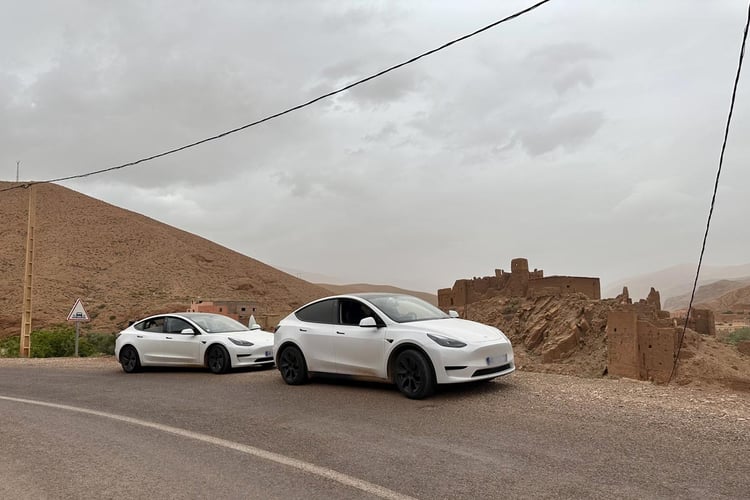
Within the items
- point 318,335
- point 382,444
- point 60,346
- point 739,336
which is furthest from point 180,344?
point 739,336

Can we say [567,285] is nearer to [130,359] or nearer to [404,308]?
[130,359]

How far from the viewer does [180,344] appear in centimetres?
1316

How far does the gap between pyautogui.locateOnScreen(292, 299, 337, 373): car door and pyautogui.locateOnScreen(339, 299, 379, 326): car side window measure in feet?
0.52

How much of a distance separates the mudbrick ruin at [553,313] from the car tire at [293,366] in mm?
24118

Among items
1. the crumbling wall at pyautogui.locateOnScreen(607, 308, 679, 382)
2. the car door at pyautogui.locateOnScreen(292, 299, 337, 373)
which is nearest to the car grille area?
the car door at pyautogui.locateOnScreen(292, 299, 337, 373)

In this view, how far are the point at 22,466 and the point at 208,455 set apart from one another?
68.7 inches

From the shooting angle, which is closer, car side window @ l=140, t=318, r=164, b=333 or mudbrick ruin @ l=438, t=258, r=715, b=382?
car side window @ l=140, t=318, r=164, b=333

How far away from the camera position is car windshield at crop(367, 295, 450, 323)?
9.15 metres

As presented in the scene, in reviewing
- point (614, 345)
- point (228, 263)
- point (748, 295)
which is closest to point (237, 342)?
point (614, 345)

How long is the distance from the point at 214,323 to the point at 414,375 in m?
6.87

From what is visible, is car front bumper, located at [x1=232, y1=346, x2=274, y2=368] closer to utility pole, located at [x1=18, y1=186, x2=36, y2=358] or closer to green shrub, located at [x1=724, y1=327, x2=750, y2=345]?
utility pole, located at [x1=18, y1=186, x2=36, y2=358]

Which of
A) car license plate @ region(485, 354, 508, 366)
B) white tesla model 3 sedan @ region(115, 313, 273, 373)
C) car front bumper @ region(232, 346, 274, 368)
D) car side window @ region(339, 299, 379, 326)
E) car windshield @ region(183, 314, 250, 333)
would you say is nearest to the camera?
car license plate @ region(485, 354, 508, 366)

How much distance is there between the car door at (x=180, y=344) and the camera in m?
13.0

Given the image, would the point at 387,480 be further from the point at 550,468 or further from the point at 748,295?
the point at 748,295
